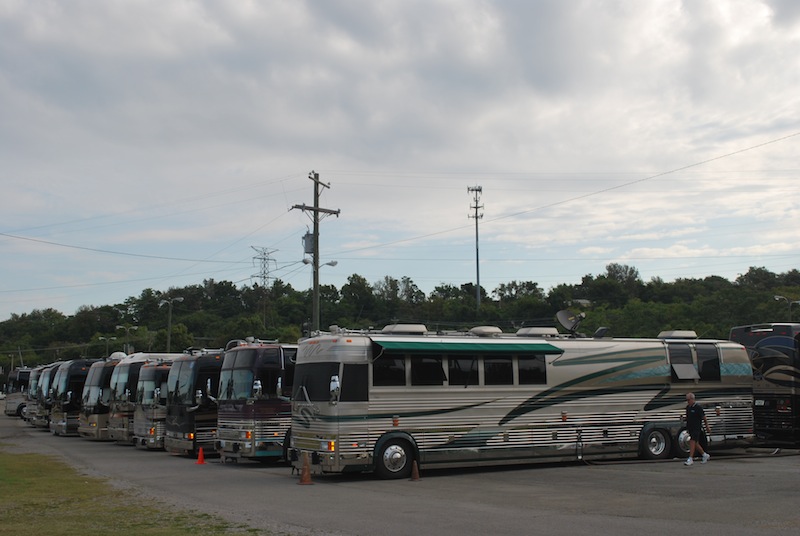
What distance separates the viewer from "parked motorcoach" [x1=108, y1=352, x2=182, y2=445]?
1208 inches

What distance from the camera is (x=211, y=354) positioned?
24.8 m

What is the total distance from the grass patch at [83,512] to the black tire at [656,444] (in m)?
12.7

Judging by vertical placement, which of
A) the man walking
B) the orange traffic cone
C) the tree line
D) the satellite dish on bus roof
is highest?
the tree line

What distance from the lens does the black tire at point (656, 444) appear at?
21.3 m

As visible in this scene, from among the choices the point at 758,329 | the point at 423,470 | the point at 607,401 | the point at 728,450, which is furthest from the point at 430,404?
the point at 758,329

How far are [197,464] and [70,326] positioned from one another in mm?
106032

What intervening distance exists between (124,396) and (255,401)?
39.4 feet

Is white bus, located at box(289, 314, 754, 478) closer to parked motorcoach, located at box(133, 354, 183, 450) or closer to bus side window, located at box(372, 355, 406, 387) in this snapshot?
bus side window, located at box(372, 355, 406, 387)

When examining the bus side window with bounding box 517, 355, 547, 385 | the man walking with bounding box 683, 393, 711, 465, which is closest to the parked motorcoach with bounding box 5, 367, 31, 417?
the bus side window with bounding box 517, 355, 547, 385

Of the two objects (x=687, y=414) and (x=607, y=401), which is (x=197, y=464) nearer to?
(x=607, y=401)

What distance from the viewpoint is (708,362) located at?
22.8 meters

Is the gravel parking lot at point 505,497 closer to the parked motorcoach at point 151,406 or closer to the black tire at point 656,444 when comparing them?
the black tire at point 656,444

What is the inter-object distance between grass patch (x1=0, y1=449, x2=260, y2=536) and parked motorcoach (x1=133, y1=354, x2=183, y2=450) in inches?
319

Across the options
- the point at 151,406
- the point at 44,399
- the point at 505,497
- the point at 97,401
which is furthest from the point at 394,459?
the point at 44,399
